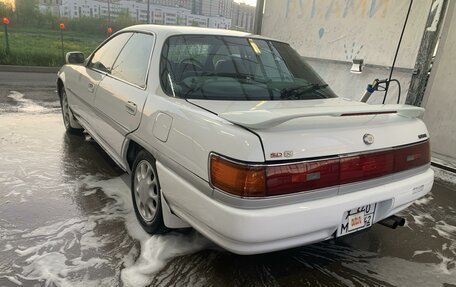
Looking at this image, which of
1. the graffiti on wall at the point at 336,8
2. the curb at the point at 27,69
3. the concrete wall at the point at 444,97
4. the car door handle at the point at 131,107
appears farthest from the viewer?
the curb at the point at 27,69

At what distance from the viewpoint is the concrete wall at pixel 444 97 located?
4953mm

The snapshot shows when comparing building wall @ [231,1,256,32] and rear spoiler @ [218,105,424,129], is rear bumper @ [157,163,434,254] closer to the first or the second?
rear spoiler @ [218,105,424,129]

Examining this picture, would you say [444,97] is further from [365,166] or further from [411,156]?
[365,166]

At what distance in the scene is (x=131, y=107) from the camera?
9.18 feet

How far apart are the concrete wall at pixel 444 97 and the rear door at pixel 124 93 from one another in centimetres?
407

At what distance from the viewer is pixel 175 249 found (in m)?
2.62

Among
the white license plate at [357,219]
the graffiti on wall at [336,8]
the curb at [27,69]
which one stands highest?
the graffiti on wall at [336,8]

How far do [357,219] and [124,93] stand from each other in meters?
1.96

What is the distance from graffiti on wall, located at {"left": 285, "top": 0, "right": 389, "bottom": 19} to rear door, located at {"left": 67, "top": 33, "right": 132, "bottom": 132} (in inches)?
163

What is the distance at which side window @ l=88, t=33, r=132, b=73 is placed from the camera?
11.8 ft

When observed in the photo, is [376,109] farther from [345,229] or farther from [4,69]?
[4,69]

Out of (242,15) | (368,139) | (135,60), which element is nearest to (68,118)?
(135,60)

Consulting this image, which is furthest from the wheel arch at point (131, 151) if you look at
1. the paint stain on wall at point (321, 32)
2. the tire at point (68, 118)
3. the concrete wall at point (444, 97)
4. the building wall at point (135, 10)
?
the building wall at point (135, 10)

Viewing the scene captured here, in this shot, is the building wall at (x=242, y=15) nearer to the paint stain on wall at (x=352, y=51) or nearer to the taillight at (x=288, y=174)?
the paint stain on wall at (x=352, y=51)
